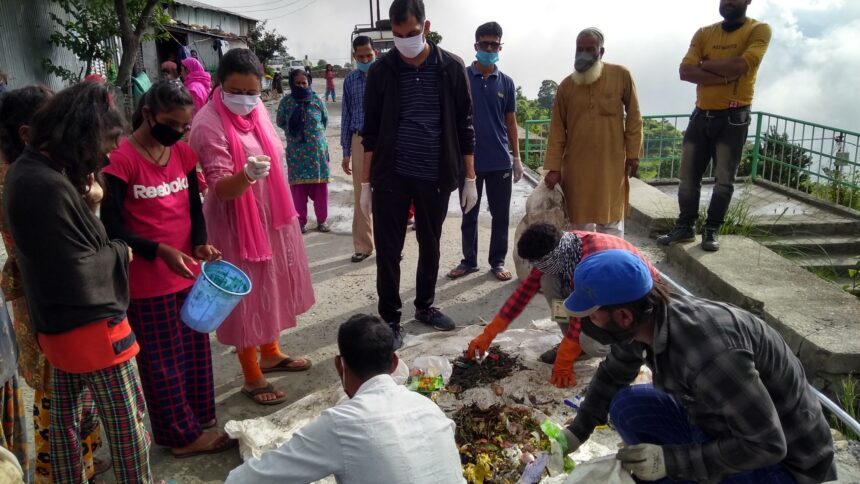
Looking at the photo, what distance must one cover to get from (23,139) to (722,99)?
15.2 feet

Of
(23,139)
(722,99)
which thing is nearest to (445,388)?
(23,139)

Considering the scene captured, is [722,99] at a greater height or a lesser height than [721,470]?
greater

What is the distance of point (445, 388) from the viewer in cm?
341

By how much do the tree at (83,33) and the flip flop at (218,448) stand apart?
10.4 m

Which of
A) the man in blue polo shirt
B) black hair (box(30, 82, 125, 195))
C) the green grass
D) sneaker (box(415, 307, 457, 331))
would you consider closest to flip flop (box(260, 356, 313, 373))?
sneaker (box(415, 307, 457, 331))

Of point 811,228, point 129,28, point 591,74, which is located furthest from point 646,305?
point 129,28

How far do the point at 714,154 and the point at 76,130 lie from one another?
4704mm

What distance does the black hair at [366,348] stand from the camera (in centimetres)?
193

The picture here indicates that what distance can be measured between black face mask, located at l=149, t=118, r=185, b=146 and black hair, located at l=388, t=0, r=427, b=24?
154 cm

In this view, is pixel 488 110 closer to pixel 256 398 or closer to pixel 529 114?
pixel 256 398

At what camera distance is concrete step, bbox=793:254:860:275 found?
565cm

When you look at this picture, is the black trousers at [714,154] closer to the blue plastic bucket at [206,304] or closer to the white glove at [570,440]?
the white glove at [570,440]

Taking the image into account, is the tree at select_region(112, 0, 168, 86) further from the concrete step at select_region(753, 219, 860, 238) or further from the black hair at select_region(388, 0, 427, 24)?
the concrete step at select_region(753, 219, 860, 238)

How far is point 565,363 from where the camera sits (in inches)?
131
